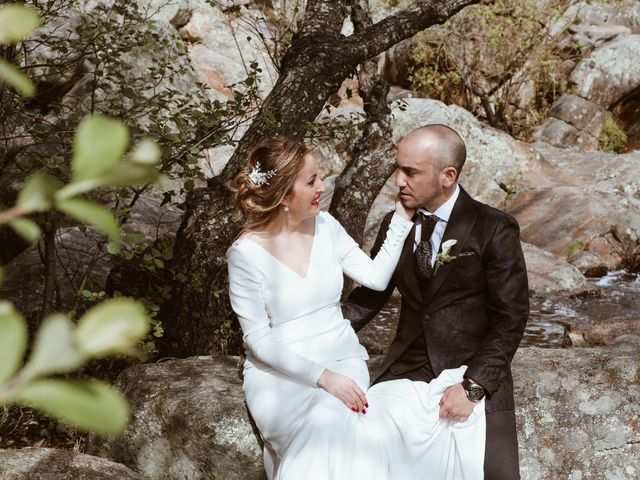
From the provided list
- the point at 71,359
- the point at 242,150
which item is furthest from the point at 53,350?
the point at 242,150

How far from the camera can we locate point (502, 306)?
10.2 feet

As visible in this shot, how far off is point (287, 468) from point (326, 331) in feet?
2.24

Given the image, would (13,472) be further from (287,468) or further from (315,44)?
(315,44)

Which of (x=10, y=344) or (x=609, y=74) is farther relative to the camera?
(x=609, y=74)

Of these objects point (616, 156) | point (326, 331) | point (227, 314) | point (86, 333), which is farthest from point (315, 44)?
point (616, 156)

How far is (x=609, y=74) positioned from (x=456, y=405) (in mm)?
13902

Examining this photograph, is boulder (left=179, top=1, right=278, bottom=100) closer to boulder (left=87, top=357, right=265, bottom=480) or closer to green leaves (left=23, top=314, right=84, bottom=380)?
boulder (left=87, top=357, right=265, bottom=480)

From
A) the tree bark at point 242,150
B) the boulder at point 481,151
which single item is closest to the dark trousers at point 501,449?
the tree bark at point 242,150

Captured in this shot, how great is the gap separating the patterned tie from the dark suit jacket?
49 mm

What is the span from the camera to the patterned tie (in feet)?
10.7

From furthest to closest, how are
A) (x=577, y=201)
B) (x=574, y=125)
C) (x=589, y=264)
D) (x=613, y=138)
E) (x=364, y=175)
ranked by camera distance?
(x=574, y=125) < (x=613, y=138) < (x=577, y=201) < (x=589, y=264) < (x=364, y=175)

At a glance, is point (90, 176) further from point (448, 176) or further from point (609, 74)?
point (609, 74)

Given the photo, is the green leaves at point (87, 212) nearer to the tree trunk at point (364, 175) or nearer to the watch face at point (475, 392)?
the watch face at point (475, 392)

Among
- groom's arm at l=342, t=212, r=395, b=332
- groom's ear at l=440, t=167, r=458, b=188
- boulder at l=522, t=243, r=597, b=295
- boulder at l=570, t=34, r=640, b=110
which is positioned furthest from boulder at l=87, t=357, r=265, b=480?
boulder at l=570, t=34, r=640, b=110
